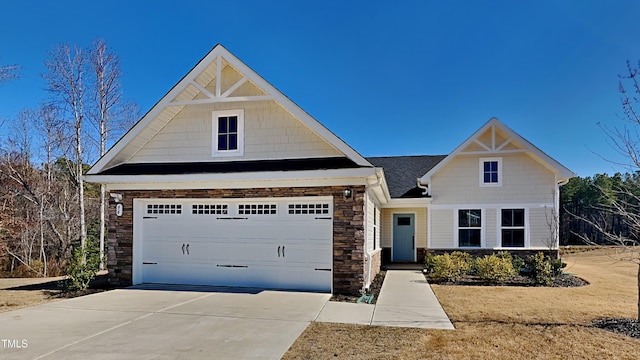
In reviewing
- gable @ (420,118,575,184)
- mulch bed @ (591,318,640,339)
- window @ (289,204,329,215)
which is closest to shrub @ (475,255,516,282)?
gable @ (420,118,575,184)

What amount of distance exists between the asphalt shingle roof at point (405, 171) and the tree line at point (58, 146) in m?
13.0

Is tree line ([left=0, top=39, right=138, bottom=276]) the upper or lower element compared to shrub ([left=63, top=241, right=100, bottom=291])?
upper

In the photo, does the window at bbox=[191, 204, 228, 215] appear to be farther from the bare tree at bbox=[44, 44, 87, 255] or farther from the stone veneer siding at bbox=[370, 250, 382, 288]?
the bare tree at bbox=[44, 44, 87, 255]

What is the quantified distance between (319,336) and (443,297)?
4.50 m

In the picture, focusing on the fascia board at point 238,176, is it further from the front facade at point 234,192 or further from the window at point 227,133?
the window at point 227,133

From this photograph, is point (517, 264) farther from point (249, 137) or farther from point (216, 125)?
point (216, 125)

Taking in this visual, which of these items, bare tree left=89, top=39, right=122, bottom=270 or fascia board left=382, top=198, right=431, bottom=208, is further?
bare tree left=89, top=39, right=122, bottom=270

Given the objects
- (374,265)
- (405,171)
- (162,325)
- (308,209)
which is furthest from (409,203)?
(162,325)

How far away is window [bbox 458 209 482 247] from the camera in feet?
48.8

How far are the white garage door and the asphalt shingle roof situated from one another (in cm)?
757

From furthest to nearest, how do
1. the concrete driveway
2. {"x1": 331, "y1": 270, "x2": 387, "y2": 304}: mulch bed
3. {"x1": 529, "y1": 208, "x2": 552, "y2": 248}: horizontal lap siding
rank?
{"x1": 529, "y1": 208, "x2": 552, "y2": 248}: horizontal lap siding → {"x1": 331, "y1": 270, "x2": 387, "y2": 304}: mulch bed → the concrete driveway

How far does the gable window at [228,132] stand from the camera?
10164 mm

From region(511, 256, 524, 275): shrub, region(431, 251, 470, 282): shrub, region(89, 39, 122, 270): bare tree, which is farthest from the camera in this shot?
region(89, 39, 122, 270): bare tree

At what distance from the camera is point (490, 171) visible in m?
14.9
